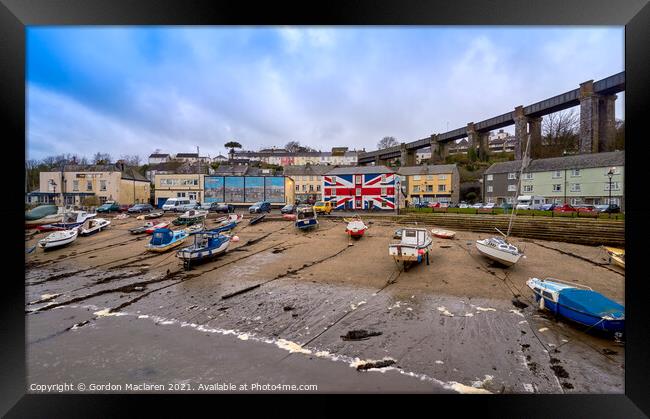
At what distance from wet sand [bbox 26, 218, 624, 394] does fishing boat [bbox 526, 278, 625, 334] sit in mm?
249

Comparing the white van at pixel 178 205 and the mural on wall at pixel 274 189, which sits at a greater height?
the mural on wall at pixel 274 189

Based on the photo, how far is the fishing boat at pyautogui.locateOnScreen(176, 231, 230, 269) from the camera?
994cm

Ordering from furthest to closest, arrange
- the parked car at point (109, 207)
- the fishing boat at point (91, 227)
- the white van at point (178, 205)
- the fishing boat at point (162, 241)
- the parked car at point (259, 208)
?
the white van at point (178, 205), the parked car at point (259, 208), the parked car at point (109, 207), the fishing boat at point (91, 227), the fishing boat at point (162, 241)

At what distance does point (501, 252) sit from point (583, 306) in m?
4.12

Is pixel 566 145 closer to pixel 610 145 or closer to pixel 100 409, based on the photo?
pixel 610 145

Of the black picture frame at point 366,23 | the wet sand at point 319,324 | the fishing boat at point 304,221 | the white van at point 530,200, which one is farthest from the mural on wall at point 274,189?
the black picture frame at point 366,23

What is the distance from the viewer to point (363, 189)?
950 inches

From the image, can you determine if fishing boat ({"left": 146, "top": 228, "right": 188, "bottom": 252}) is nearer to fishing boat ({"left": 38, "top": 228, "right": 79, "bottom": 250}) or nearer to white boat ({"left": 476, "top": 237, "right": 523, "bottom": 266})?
fishing boat ({"left": 38, "top": 228, "right": 79, "bottom": 250})

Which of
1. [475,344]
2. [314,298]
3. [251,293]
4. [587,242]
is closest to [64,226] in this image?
[251,293]

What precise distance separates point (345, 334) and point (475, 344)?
2.28 metres

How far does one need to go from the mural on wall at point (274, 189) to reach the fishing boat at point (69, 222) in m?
14.6

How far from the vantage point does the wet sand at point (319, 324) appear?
401 centimetres

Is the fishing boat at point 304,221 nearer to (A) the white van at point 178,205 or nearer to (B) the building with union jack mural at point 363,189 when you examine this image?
(B) the building with union jack mural at point 363,189

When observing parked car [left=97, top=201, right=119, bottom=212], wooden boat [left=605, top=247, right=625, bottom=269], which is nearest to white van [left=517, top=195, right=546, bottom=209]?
wooden boat [left=605, top=247, right=625, bottom=269]
